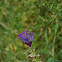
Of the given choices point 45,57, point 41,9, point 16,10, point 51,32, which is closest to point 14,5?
point 16,10

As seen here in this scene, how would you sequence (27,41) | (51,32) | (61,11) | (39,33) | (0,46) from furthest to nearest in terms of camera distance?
(0,46)
(39,33)
(51,32)
(61,11)
(27,41)

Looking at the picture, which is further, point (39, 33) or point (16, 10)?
point (16, 10)

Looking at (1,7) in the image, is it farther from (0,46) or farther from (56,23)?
(56,23)

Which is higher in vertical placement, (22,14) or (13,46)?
(22,14)

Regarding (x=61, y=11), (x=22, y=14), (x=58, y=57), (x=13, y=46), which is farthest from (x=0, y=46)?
(x=61, y=11)

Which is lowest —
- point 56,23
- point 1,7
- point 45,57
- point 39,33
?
point 45,57

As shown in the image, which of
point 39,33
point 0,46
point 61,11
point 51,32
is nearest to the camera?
point 61,11
